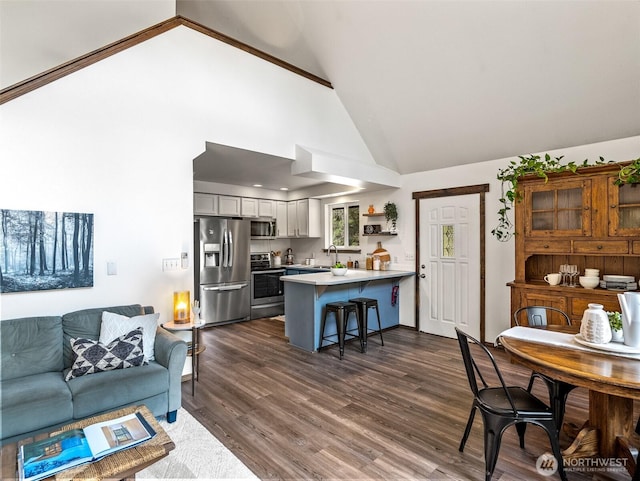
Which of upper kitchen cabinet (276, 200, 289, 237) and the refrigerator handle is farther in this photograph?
upper kitchen cabinet (276, 200, 289, 237)

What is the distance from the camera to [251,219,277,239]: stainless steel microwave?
6.52 meters

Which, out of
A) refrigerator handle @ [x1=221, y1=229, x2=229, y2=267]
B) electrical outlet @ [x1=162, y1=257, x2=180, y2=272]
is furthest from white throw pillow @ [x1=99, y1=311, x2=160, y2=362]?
refrigerator handle @ [x1=221, y1=229, x2=229, y2=267]

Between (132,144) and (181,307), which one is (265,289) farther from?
(132,144)

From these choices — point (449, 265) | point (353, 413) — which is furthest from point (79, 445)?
point (449, 265)

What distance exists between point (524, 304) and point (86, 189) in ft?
14.8

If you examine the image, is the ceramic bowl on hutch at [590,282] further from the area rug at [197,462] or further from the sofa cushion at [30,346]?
the sofa cushion at [30,346]

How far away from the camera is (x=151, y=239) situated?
3264 millimetres

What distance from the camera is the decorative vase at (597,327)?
2.05 metres

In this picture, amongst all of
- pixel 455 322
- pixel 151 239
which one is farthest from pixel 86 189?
pixel 455 322

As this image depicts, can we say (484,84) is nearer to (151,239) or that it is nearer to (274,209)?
(151,239)


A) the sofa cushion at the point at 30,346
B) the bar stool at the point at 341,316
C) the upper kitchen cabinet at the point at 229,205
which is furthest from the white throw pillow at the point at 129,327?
the upper kitchen cabinet at the point at 229,205

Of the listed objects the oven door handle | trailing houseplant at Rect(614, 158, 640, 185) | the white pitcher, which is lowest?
the oven door handle

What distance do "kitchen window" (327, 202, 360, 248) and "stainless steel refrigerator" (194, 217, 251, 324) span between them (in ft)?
5.64

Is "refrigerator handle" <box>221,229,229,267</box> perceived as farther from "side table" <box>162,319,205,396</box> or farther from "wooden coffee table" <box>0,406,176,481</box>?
"wooden coffee table" <box>0,406,176,481</box>
